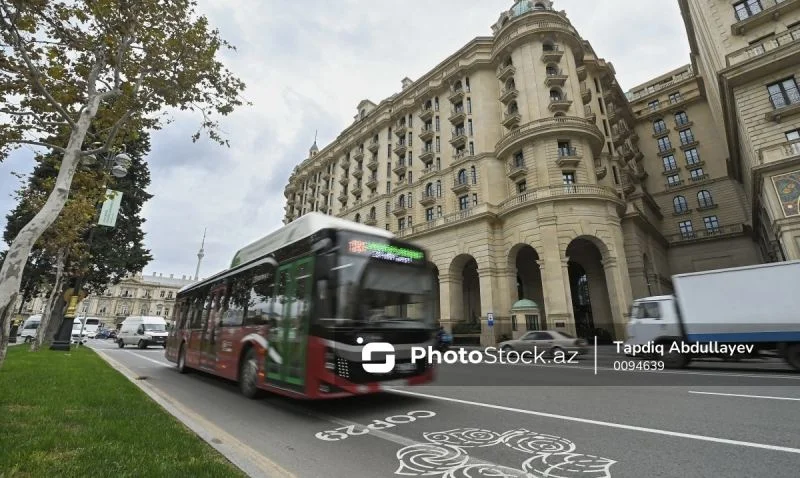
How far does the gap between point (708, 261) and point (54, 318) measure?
59.8 meters

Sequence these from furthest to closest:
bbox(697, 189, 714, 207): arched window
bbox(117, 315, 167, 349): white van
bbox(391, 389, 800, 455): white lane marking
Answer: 1. bbox(697, 189, 714, 207): arched window
2. bbox(117, 315, 167, 349): white van
3. bbox(391, 389, 800, 455): white lane marking

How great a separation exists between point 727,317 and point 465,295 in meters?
24.4

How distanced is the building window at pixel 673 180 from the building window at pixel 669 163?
0.89 meters

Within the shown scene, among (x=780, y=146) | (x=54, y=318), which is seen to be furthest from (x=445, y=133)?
(x=54, y=318)

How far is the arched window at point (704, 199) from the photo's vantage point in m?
38.6

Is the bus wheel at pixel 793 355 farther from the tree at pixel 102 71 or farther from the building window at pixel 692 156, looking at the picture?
the building window at pixel 692 156

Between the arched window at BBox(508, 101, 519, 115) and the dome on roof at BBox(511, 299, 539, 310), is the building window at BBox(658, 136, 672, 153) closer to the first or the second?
the arched window at BBox(508, 101, 519, 115)

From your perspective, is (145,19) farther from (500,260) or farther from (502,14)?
(502,14)

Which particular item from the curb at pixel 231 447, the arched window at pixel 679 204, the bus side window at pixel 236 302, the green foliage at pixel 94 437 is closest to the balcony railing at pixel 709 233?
the arched window at pixel 679 204

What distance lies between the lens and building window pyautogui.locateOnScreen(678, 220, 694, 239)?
38.6 m

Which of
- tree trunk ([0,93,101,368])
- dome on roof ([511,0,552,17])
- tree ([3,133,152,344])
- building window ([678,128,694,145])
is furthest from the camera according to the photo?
building window ([678,128,694,145])

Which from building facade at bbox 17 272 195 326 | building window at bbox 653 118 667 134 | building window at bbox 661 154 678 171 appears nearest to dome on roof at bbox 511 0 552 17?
building window at bbox 653 118 667 134

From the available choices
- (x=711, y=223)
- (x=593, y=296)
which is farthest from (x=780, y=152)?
(x=711, y=223)

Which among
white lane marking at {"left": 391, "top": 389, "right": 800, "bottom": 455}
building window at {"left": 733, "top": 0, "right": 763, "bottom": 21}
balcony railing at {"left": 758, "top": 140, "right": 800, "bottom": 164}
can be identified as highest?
building window at {"left": 733, "top": 0, "right": 763, "bottom": 21}
